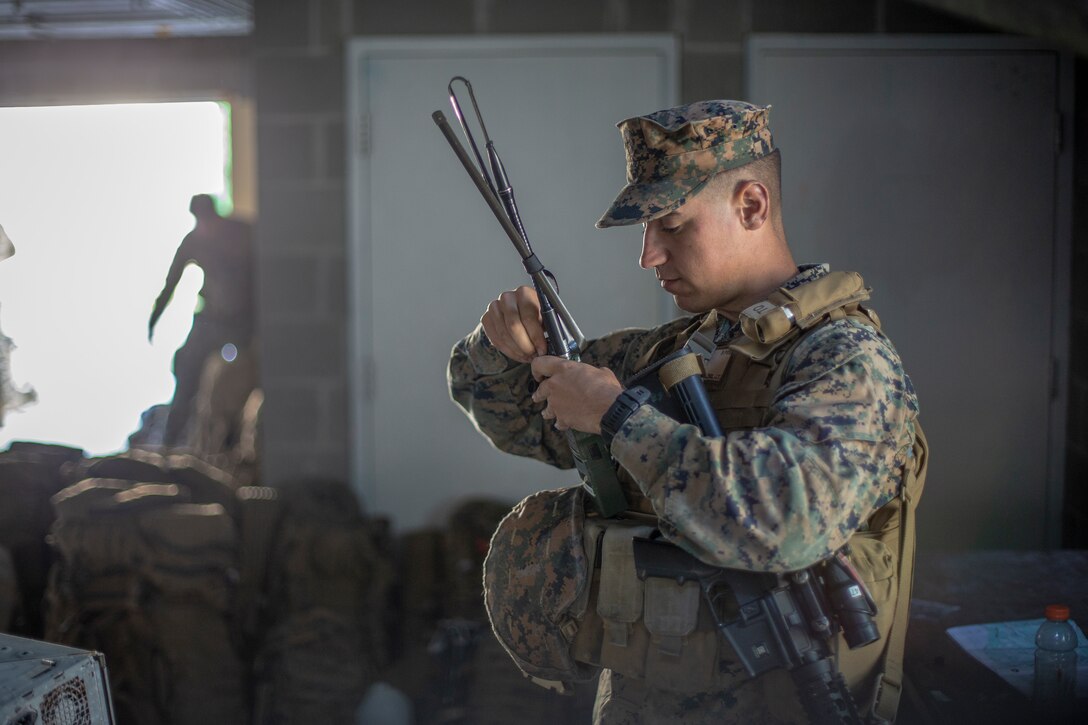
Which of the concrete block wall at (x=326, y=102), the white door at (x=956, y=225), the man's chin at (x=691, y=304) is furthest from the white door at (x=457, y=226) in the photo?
the man's chin at (x=691, y=304)

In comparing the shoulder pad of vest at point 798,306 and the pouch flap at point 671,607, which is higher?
the shoulder pad of vest at point 798,306

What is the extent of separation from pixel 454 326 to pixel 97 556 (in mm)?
1477

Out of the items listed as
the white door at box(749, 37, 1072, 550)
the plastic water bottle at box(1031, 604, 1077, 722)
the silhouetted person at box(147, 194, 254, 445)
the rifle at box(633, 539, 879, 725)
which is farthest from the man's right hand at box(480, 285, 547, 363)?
the silhouetted person at box(147, 194, 254, 445)

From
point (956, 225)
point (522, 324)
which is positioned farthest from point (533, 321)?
point (956, 225)

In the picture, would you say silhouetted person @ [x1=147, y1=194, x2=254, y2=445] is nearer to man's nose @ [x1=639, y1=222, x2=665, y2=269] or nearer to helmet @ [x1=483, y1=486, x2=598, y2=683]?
helmet @ [x1=483, y1=486, x2=598, y2=683]

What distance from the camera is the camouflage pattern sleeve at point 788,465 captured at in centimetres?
136

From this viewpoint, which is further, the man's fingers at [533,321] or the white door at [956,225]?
the white door at [956,225]

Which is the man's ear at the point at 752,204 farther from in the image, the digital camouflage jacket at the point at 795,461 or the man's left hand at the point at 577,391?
the man's left hand at the point at 577,391

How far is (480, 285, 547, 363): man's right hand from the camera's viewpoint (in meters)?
1.77

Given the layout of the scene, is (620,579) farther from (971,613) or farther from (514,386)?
(971,613)

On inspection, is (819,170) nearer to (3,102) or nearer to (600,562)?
(600,562)

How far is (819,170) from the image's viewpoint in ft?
12.5

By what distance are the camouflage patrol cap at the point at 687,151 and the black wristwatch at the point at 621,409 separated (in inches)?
11.8

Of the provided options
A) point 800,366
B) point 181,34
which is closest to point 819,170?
point 800,366
